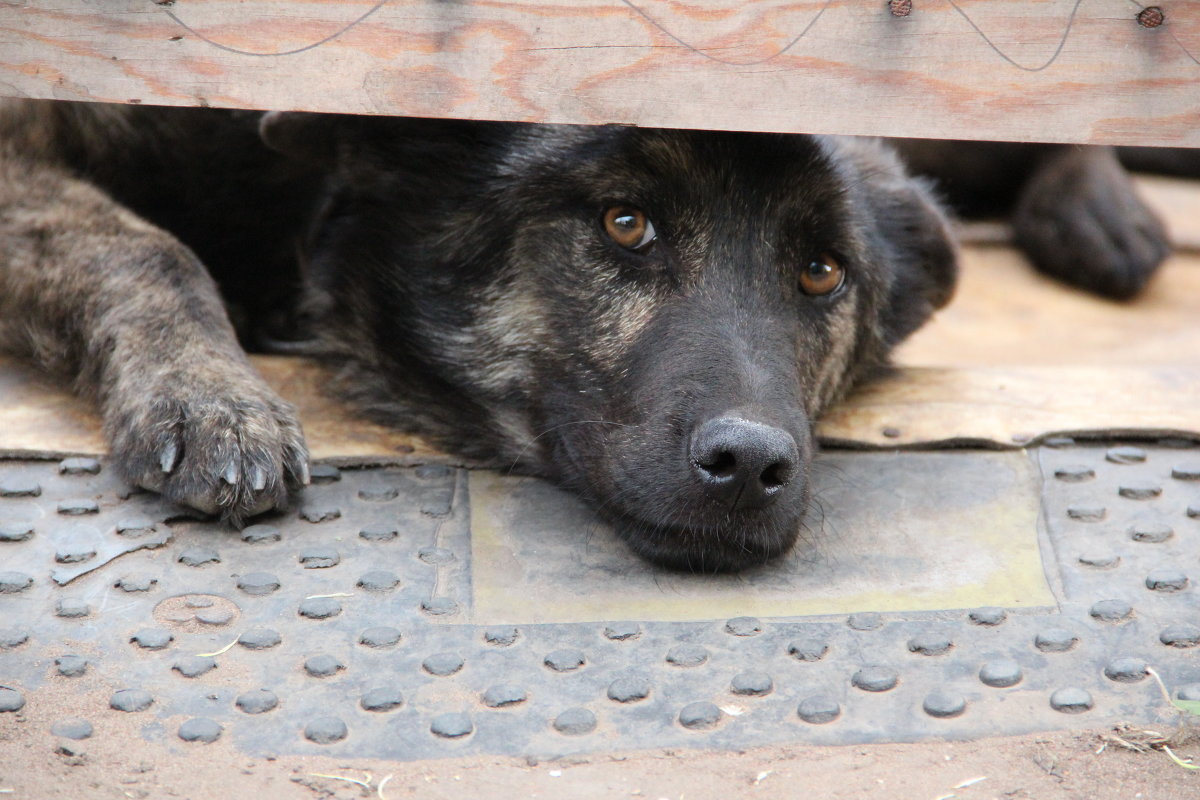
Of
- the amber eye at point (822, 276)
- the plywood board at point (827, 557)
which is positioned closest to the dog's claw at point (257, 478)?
the plywood board at point (827, 557)

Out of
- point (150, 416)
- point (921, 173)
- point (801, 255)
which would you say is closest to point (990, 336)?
point (921, 173)

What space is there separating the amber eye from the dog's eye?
44 centimetres

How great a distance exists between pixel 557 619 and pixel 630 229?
3.53 feet

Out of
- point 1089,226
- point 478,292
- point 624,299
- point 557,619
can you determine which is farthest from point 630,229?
point 1089,226

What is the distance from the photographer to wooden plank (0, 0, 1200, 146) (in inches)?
103

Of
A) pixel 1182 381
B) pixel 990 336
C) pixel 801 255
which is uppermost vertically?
pixel 801 255

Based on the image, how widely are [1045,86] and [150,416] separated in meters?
2.10

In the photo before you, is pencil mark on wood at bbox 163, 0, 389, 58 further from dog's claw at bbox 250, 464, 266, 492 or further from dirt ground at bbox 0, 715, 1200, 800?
dirt ground at bbox 0, 715, 1200, 800

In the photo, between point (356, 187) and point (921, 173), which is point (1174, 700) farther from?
point (921, 173)

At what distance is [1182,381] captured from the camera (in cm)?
385

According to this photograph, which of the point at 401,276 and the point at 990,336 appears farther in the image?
the point at 990,336

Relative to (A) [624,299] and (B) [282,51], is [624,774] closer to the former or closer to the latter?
(A) [624,299]

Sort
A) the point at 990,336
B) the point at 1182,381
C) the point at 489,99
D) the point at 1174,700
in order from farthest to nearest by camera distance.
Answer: the point at 990,336
the point at 1182,381
the point at 489,99
the point at 1174,700

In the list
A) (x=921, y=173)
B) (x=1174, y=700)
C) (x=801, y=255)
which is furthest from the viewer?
(x=921, y=173)
